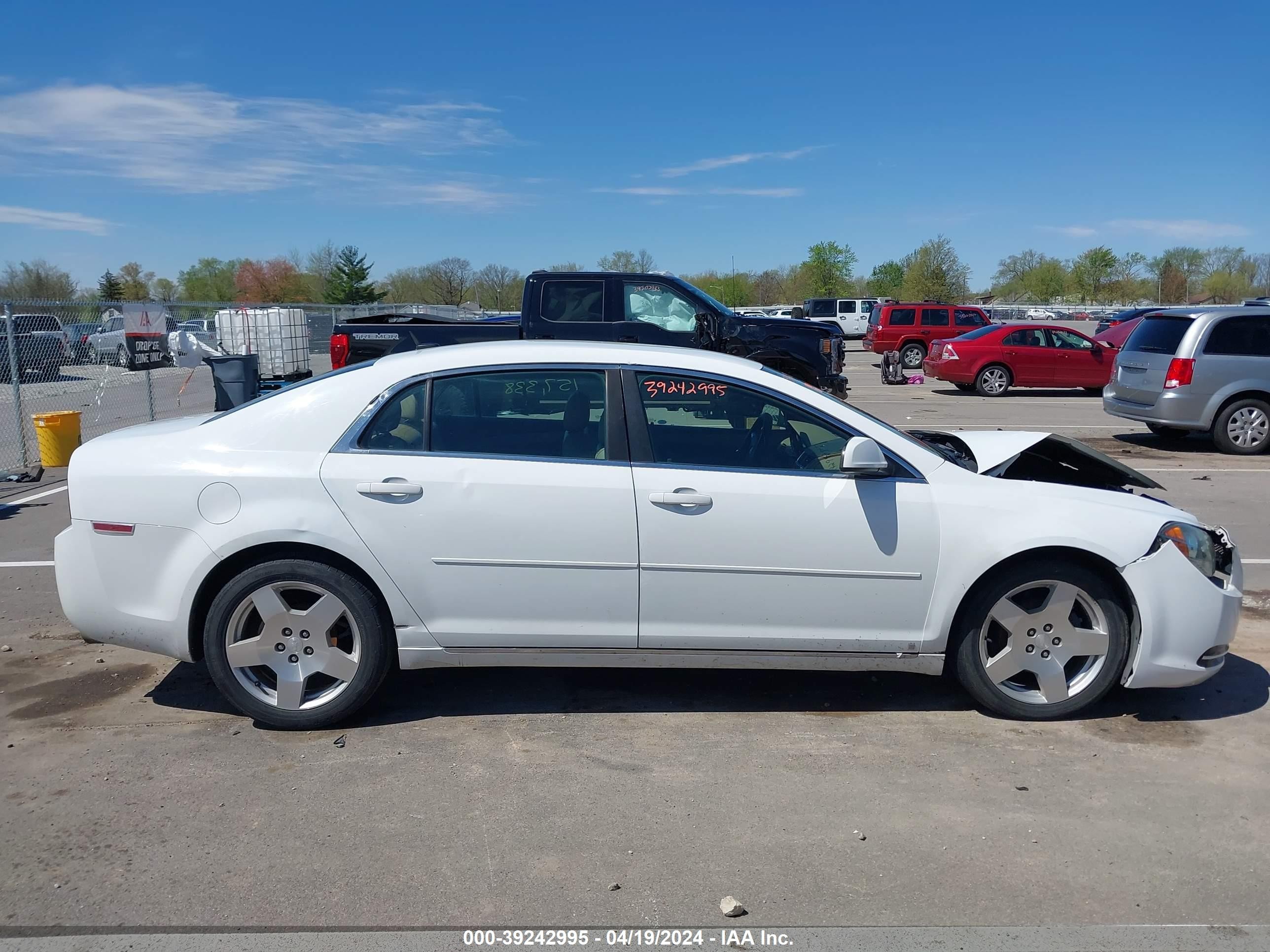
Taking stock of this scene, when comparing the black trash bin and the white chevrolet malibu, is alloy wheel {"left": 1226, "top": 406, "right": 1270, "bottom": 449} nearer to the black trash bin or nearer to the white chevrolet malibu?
the white chevrolet malibu

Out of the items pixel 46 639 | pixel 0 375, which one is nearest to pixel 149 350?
pixel 0 375

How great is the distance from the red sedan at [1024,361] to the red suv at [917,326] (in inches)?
325

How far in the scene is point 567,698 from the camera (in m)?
4.79

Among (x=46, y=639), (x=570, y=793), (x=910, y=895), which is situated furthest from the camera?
(x=46, y=639)

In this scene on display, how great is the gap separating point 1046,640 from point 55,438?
37.3 ft

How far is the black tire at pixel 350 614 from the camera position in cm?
423

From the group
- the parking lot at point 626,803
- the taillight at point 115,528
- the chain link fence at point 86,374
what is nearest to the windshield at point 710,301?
the chain link fence at point 86,374

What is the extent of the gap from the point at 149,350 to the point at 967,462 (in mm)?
11452

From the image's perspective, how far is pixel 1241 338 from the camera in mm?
12156

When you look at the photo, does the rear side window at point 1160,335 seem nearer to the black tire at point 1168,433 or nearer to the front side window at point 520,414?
the black tire at point 1168,433

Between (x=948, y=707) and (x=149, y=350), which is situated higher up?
(x=149, y=350)

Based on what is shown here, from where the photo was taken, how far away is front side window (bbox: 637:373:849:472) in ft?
14.4

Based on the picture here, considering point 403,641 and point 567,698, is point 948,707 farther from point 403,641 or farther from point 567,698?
point 403,641

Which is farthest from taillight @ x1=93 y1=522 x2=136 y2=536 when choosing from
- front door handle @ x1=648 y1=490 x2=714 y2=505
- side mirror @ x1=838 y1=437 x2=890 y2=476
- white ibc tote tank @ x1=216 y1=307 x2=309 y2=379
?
white ibc tote tank @ x1=216 y1=307 x2=309 y2=379
